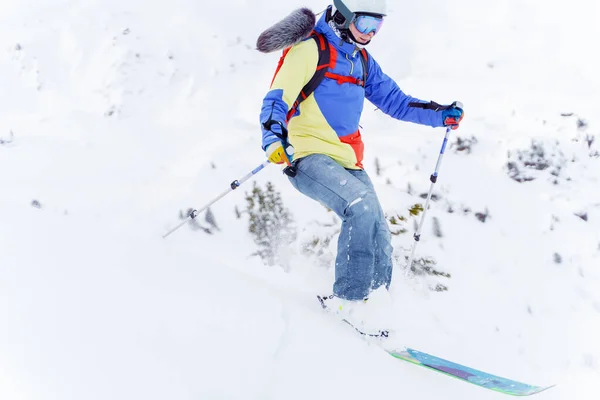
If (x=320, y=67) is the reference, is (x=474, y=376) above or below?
below

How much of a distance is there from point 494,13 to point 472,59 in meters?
1.82

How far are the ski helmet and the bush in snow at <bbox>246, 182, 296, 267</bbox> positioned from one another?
2.18 meters

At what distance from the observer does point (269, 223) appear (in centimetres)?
479

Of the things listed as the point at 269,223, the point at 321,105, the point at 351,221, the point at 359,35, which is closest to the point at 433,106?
the point at 359,35

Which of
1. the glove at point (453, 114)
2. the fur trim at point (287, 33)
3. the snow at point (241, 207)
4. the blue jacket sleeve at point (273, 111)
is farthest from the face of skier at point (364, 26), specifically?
the snow at point (241, 207)

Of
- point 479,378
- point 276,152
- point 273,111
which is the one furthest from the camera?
point 273,111

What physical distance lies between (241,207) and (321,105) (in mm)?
1952

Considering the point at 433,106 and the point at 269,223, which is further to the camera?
the point at 269,223

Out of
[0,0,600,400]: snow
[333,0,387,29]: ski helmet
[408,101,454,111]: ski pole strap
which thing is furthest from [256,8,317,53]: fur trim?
→ [0,0,600,400]: snow

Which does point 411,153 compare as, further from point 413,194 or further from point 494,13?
point 494,13

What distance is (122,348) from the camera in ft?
6.63

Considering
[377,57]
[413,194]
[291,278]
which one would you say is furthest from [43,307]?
[377,57]

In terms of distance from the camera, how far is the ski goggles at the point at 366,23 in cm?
335

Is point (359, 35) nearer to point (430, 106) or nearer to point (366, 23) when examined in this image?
point (366, 23)
